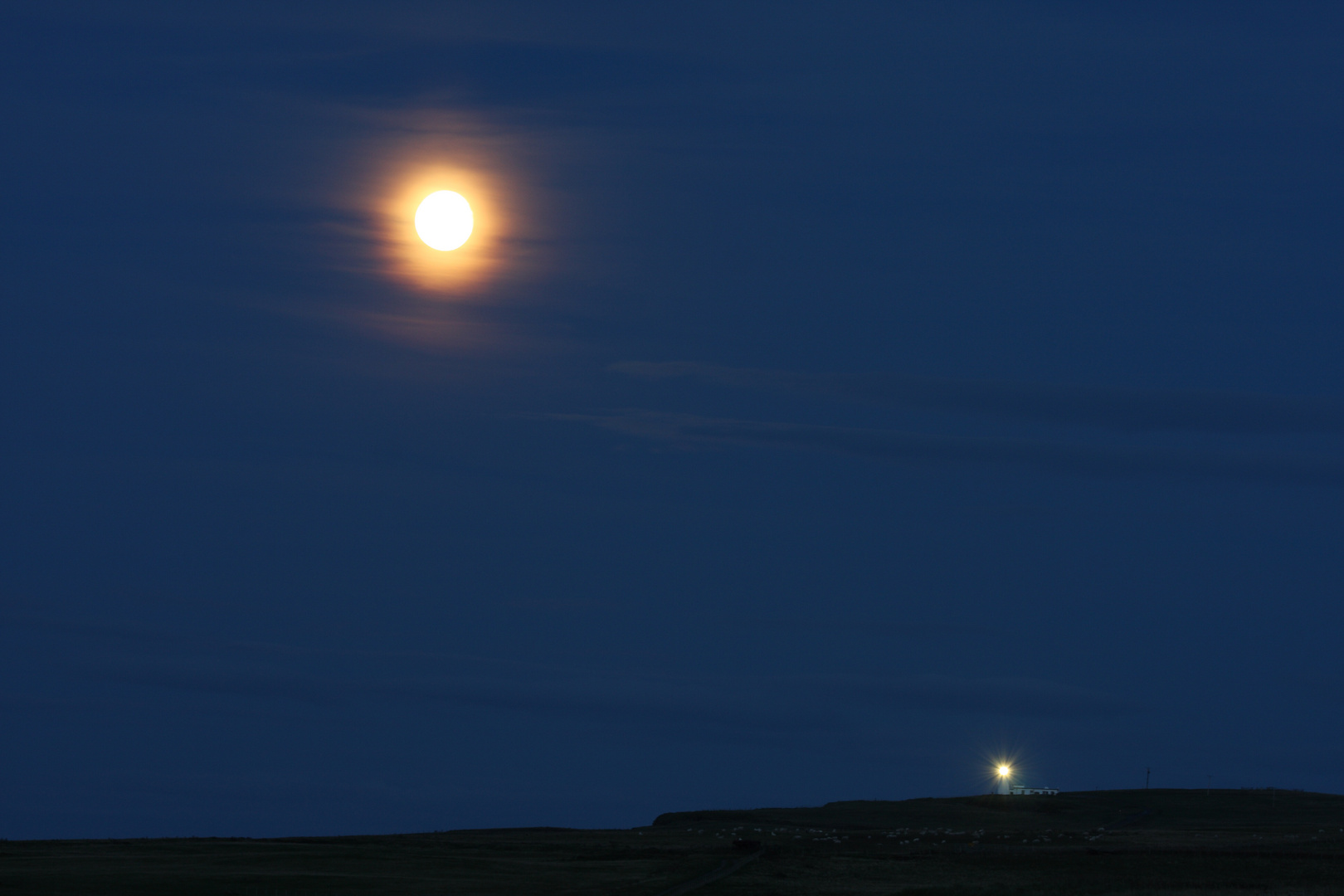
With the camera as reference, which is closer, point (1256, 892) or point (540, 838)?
point (1256, 892)

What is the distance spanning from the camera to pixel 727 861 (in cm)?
8731

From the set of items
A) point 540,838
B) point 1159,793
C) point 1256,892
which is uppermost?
point 1159,793

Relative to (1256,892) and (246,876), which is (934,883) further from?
(246,876)

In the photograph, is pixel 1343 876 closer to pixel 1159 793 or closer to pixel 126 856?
pixel 126 856

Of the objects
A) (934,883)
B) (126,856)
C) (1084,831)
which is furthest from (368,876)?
(1084,831)

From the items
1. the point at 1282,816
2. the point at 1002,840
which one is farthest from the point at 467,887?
the point at 1282,816

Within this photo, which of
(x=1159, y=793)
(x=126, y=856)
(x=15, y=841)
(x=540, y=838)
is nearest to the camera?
(x=126, y=856)

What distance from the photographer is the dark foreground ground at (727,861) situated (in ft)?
233

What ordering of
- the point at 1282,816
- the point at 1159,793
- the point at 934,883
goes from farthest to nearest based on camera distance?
the point at 1159,793 < the point at 1282,816 < the point at 934,883

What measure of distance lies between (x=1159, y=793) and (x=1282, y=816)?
2705cm

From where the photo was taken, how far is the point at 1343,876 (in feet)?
263

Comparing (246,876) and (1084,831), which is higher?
(1084,831)

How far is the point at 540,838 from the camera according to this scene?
116375mm

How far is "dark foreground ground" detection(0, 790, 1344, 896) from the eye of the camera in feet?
233
